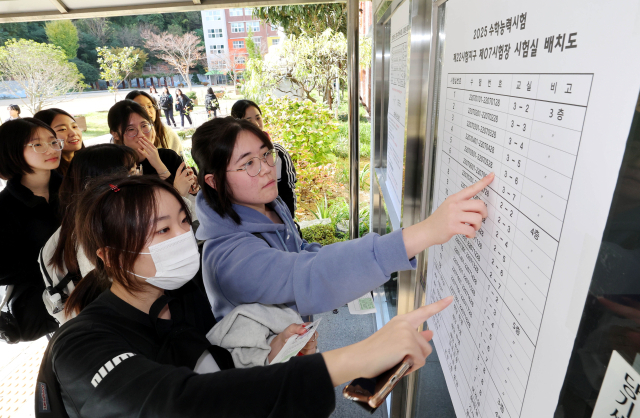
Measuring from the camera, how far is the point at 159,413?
68cm

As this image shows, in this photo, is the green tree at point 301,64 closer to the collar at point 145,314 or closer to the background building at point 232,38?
the background building at point 232,38

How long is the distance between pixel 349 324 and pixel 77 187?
2.27m

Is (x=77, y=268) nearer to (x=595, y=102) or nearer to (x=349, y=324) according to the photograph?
(x=595, y=102)

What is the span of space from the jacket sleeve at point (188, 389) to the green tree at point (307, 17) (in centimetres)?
640

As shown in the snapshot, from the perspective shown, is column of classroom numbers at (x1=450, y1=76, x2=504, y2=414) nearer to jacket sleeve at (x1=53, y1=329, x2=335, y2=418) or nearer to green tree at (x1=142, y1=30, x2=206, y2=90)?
jacket sleeve at (x1=53, y1=329, x2=335, y2=418)

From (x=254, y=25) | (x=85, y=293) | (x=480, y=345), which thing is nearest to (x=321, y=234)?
(x=85, y=293)

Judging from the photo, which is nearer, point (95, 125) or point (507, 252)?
point (507, 252)

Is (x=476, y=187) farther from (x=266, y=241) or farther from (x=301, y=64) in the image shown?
(x=301, y=64)

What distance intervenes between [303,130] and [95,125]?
374 cm

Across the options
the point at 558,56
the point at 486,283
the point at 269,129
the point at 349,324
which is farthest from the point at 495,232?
the point at 269,129

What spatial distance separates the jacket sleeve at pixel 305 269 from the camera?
35.8 inches

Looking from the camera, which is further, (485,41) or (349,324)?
(349,324)

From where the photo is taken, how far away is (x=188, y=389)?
705 mm

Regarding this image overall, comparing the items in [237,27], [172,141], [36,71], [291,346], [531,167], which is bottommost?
[291,346]
